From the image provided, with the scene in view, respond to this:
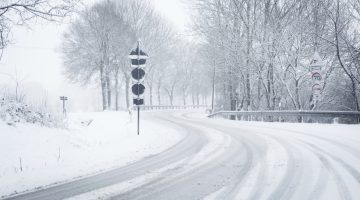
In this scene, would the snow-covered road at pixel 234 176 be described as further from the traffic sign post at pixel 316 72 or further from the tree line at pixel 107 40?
the tree line at pixel 107 40

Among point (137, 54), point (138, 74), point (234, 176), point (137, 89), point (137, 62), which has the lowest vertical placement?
point (234, 176)

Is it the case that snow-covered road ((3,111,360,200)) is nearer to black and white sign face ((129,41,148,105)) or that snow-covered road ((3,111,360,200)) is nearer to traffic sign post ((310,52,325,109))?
black and white sign face ((129,41,148,105))

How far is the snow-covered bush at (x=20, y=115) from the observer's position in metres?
10.7

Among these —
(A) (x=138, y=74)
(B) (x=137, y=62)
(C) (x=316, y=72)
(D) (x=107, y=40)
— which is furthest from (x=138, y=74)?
(D) (x=107, y=40)

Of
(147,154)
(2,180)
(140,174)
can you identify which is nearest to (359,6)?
(147,154)

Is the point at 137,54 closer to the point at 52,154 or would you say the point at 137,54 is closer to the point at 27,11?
the point at 27,11

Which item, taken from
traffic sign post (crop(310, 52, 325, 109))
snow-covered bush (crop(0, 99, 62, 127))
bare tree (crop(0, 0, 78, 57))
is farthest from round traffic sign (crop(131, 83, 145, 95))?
traffic sign post (crop(310, 52, 325, 109))

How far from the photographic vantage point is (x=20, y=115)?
11.4m

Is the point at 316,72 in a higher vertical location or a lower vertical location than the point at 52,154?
higher

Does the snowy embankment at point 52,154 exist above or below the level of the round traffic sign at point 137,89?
below

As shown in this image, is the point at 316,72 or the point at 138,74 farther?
the point at 316,72

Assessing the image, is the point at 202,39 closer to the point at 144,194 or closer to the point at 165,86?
the point at 144,194

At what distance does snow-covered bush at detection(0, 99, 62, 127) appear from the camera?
1070 cm

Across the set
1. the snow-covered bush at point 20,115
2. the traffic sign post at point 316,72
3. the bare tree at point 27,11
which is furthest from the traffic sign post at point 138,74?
the traffic sign post at point 316,72
